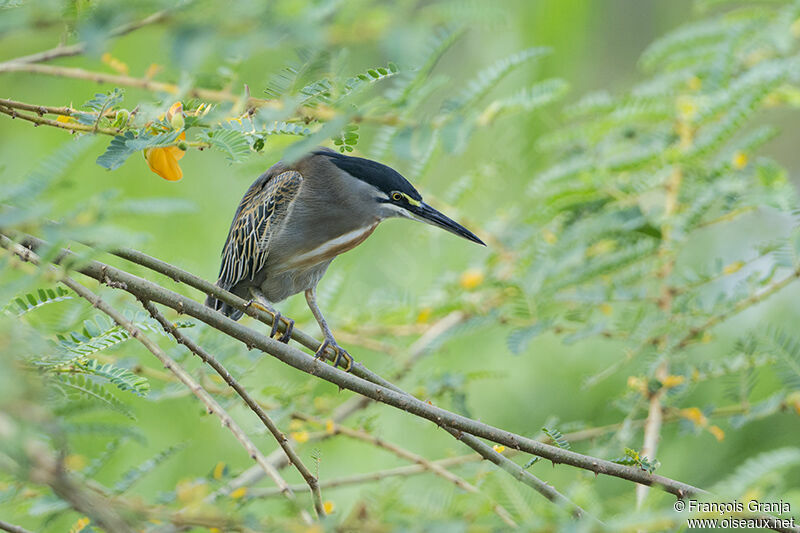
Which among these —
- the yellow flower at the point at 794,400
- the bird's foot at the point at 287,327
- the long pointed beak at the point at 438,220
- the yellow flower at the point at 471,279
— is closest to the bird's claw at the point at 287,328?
the bird's foot at the point at 287,327

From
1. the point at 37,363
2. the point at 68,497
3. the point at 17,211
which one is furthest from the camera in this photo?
the point at 37,363

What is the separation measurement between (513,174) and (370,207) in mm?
1637

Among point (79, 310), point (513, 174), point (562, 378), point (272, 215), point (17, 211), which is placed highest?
point (513, 174)

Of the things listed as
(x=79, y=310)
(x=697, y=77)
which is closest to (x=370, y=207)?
(x=79, y=310)

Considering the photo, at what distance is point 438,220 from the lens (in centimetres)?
224

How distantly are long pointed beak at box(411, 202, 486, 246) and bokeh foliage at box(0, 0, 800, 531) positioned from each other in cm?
15

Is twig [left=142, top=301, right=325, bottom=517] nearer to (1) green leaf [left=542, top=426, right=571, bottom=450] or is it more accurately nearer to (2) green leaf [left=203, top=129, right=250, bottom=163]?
(2) green leaf [left=203, top=129, right=250, bottom=163]

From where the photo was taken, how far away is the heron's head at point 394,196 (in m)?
2.24

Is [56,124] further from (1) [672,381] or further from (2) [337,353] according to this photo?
(1) [672,381]

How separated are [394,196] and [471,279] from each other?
791 millimetres

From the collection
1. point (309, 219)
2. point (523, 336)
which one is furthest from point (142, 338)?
point (523, 336)

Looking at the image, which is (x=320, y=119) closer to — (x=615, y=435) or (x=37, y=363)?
(x=37, y=363)

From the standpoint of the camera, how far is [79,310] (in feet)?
7.41

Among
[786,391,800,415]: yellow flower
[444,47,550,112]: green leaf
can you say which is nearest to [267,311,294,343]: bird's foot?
[444,47,550,112]: green leaf
